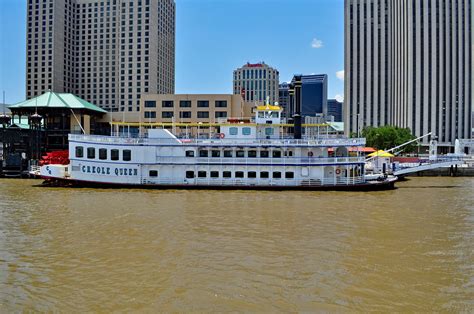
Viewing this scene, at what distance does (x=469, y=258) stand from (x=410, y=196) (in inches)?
781

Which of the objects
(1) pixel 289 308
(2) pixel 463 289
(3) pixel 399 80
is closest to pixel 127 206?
(1) pixel 289 308

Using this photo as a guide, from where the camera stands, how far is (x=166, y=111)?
8188cm

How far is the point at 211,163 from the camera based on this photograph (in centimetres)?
3981

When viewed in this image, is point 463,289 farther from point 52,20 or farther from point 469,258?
point 52,20

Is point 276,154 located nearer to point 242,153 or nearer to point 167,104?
point 242,153

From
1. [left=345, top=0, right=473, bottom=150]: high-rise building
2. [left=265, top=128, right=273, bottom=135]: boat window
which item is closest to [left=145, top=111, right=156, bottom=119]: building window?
[left=265, top=128, right=273, bottom=135]: boat window

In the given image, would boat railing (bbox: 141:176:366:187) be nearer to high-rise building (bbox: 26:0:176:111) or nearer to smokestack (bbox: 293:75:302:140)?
smokestack (bbox: 293:75:302:140)

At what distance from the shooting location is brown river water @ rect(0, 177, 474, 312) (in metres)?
12.4

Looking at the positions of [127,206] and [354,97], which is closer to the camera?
[127,206]

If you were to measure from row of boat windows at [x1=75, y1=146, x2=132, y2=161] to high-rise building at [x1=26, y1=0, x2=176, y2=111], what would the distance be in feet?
322

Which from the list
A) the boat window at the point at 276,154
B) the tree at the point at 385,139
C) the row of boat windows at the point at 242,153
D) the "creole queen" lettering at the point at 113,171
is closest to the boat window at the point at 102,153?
the "creole queen" lettering at the point at 113,171

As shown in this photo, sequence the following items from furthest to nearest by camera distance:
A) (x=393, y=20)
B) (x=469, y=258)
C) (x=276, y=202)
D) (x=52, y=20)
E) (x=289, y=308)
→ (x=52, y=20) → (x=393, y=20) → (x=276, y=202) → (x=469, y=258) → (x=289, y=308)

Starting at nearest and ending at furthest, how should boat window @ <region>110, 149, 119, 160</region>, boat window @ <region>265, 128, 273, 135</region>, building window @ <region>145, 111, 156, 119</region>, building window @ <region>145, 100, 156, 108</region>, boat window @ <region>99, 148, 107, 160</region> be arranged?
boat window @ <region>110, 149, 119, 160</region> → boat window @ <region>99, 148, 107, 160</region> → boat window @ <region>265, 128, 273, 135</region> → building window @ <region>145, 111, 156, 119</region> → building window @ <region>145, 100, 156, 108</region>

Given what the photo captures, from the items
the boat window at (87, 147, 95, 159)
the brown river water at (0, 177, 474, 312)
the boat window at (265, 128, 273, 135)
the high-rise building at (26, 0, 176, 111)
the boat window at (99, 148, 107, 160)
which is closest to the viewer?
the brown river water at (0, 177, 474, 312)
